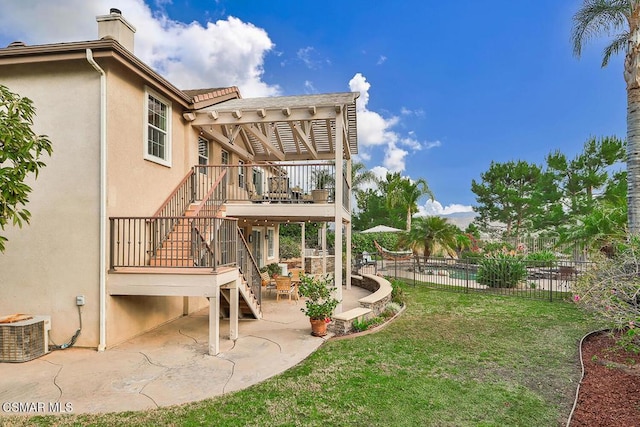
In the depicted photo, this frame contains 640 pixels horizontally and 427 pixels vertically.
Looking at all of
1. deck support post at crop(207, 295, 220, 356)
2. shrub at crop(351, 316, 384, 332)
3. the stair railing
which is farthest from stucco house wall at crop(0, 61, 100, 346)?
shrub at crop(351, 316, 384, 332)

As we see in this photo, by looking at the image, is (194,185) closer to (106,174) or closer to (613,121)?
(106,174)

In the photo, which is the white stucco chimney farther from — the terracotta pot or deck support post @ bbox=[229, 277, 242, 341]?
the terracotta pot

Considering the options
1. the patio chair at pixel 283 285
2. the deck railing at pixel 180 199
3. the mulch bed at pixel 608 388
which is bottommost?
the mulch bed at pixel 608 388

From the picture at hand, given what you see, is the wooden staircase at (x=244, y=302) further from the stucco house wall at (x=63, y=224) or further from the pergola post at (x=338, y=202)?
the stucco house wall at (x=63, y=224)

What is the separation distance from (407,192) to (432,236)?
16.2 meters

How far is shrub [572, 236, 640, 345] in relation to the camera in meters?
5.35

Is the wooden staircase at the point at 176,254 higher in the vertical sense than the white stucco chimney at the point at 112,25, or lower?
lower

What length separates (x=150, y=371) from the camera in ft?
19.0

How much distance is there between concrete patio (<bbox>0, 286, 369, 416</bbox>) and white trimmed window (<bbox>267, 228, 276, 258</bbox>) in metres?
10.9

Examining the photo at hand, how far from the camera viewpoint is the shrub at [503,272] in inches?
550

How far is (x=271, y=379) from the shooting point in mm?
5410

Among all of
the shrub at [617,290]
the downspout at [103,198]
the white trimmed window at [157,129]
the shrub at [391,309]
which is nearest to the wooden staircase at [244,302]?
the downspout at [103,198]

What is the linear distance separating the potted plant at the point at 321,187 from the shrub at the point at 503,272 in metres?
8.09

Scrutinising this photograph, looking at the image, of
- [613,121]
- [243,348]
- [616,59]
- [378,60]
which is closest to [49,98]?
[243,348]
